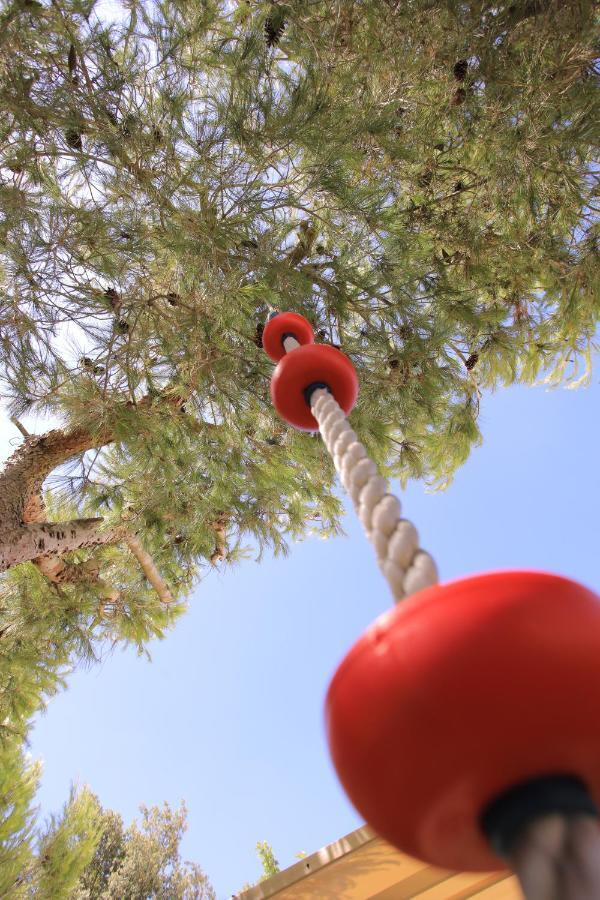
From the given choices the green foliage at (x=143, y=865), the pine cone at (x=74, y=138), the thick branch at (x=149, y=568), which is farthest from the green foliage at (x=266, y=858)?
the pine cone at (x=74, y=138)

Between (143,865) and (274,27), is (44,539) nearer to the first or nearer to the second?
(274,27)

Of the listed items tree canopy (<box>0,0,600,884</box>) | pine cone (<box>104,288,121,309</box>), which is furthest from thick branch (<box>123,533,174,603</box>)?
pine cone (<box>104,288,121,309</box>)

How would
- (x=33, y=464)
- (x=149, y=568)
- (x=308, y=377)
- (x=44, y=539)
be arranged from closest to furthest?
(x=308, y=377), (x=44, y=539), (x=33, y=464), (x=149, y=568)

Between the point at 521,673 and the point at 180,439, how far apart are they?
2.81 meters

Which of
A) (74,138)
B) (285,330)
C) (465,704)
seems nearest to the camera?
(465,704)

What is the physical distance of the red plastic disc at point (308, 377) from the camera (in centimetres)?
97

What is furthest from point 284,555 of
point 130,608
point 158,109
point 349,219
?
point 158,109

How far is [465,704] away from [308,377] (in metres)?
0.68

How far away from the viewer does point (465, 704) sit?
0.39m

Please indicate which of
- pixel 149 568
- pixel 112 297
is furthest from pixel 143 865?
pixel 112 297

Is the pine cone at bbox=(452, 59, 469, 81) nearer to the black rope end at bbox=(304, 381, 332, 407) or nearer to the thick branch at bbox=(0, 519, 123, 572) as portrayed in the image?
the black rope end at bbox=(304, 381, 332, 407)

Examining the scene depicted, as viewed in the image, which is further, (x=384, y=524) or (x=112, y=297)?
(x=112, y=297)

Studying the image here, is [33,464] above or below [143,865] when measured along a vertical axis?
above

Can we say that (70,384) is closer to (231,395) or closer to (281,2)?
(231,395)
